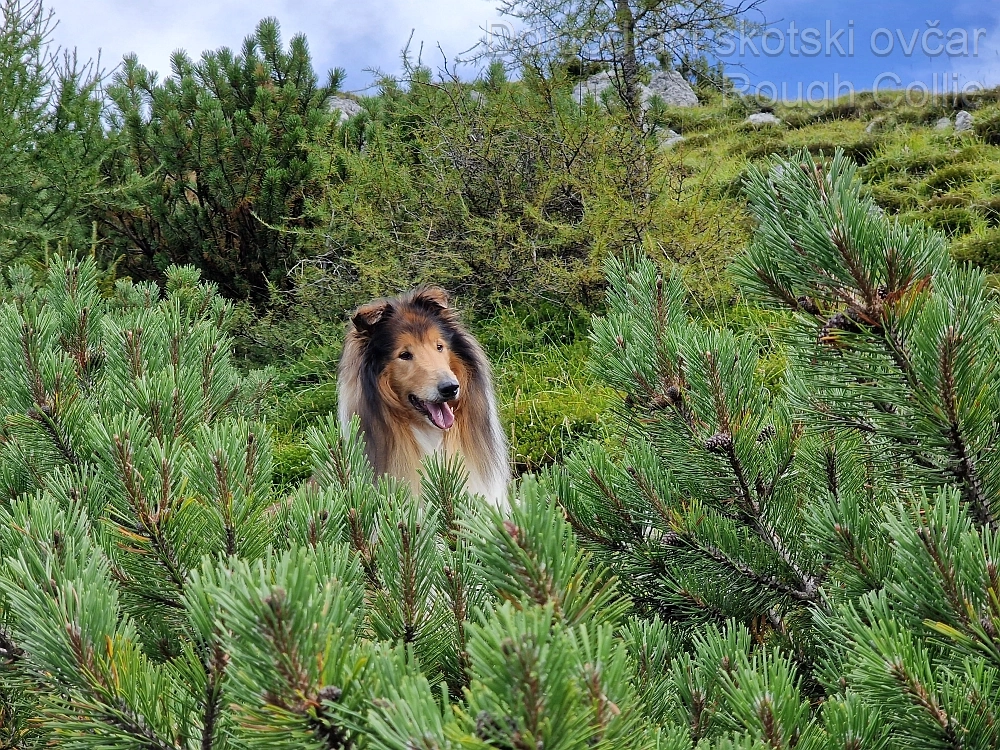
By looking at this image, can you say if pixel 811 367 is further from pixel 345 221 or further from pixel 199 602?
pixel 345 221

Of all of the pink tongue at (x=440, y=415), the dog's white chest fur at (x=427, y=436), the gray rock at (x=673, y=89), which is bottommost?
the dog's white chest fur at (x=427, y=436)

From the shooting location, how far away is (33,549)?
969 millimetres

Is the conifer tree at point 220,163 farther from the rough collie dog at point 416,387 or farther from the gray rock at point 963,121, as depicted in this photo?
the gray rock at point 963,121

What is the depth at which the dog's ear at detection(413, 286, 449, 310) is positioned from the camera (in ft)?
13.6

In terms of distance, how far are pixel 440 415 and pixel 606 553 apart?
2572 millimetres

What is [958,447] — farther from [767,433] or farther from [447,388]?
[447,388]

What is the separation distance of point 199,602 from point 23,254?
5.75m

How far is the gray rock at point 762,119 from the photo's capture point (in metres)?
13.8

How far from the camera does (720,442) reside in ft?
4.61

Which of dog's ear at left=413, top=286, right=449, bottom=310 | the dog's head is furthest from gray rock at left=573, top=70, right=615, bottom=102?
the dog's head

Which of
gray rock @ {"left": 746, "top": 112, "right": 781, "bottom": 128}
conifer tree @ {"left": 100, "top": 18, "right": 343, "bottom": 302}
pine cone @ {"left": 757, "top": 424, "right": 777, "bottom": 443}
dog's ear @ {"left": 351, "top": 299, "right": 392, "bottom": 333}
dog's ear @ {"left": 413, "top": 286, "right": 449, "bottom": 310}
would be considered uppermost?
gray rock @ {"left": 746, "top": 112, "right": 781, "bottom": 128}

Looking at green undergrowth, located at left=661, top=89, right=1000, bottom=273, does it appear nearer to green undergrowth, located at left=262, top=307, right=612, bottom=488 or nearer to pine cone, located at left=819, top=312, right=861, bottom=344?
green undergrowth, located at left=262, top=307, right=612, bottom=488

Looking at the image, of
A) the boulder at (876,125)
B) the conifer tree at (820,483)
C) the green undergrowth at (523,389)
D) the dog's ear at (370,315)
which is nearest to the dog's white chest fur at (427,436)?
the dog's ear at (370,315)

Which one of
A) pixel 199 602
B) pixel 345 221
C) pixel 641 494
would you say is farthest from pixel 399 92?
pixel 199 602
